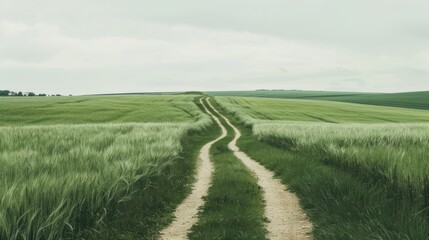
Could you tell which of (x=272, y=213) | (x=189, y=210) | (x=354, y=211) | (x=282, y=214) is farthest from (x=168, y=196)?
(x=354, y=211)

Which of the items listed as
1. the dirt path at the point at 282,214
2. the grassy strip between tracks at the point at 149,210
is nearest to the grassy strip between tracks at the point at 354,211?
the dirt path at the point at 282,214

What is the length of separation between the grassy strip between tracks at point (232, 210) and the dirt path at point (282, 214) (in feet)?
0.73

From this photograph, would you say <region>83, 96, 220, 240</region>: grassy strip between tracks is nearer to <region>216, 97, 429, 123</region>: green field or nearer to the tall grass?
the tall grass

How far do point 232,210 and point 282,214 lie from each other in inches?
48.1

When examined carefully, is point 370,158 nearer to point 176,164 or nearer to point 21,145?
point 176,164

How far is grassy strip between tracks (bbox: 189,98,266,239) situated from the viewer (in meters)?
7.16

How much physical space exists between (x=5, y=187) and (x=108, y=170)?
2556 millimetres

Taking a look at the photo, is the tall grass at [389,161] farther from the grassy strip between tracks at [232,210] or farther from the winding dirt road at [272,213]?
the grassy strip between tracks at [232,210]

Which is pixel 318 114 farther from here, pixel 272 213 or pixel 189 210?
pixel 189 210

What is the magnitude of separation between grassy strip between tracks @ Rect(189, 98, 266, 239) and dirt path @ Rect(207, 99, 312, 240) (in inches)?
8.8

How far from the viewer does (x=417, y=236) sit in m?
5.25

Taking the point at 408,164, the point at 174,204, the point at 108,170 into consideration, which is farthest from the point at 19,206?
the point at 408,164

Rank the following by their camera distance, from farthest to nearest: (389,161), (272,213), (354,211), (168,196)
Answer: (168,196) < (389,161) < (272,213) < (354,211)

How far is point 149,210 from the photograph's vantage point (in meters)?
8.73
